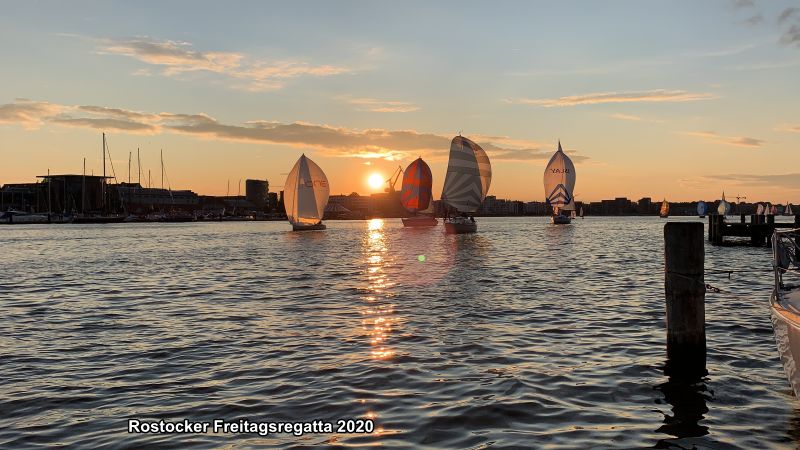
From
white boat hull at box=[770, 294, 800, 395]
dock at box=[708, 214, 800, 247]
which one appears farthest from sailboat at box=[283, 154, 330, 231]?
white boat hull at box=[770, 294, 800, 395]

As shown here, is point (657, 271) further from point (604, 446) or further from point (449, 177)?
point (449, 177)

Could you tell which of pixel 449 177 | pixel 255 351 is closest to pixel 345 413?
pixel 255 351

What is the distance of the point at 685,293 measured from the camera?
10461mm

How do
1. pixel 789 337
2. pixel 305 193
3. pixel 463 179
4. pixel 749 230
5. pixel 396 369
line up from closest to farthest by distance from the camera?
1. pixel 789 337
2. pixel 396 369
3. pixel 749 230
4. pixel 305 193
5. pixel 463 179

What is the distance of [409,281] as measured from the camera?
30.0 meters

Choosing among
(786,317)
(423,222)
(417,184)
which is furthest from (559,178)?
(786,317)

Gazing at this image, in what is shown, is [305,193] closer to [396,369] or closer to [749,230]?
[749,230]

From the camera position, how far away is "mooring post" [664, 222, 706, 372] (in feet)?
33.8

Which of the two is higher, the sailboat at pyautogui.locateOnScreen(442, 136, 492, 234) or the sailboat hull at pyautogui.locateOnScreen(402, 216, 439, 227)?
the sailboat at pyautogui.locateOnScreen(442, 136, 492, 234)

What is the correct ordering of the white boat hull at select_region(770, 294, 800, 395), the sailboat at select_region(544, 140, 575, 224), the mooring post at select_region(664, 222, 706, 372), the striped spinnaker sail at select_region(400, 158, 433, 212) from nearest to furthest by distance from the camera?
the white boat hull at select_region(770, 294, 800, 395), the mooring post at select_region(664, 222, 706, 372), the striped spinnaker sail at select_region(400, 158, 433, 212), the sailboat at select_region(544, 140, 575, 224)

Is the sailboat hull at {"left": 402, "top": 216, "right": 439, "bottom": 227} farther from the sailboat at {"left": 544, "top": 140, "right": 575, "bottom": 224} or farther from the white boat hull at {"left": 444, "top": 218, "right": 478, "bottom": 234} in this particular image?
the white boat hull at {"left": 444, "top": 218, "right": 478, "bottom": 234}

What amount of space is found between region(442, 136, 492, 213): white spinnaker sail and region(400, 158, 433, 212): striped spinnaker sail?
547 inches

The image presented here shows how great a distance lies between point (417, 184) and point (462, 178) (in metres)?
15.4

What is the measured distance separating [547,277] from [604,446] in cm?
2294
